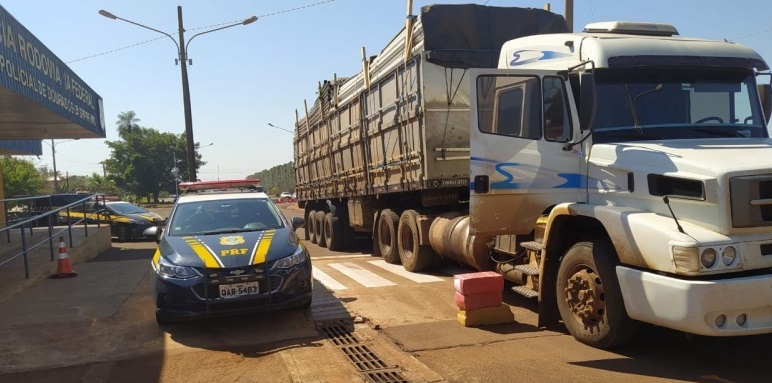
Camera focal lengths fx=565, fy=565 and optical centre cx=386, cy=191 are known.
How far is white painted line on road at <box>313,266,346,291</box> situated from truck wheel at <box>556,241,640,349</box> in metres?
3.92

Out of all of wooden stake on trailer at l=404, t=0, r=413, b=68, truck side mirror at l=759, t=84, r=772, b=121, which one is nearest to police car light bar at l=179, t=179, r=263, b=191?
wooden stake on trailer at l=404, t=0, r=413, b=68

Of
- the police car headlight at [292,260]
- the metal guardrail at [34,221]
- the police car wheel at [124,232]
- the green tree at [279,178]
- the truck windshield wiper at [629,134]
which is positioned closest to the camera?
the truck windshield wiper at [629,134]

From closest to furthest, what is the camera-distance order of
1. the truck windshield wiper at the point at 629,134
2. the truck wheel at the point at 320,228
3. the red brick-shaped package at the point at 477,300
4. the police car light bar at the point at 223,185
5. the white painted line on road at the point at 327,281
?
the truck windshield wiper at the point at 629,134
the red brick-shaped package at the point at 477,300
the white painted line on road at the point at 327,281
the police car light bar at the point at 223,185
the truck wheel at the point at 320,228

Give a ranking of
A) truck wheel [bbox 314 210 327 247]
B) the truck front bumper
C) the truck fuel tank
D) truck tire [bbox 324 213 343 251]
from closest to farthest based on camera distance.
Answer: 1. the truck front bumper
2. the truck fuel tank
3. truck tire [bbox 324 213 343 251]
4. truck wheel [bbox 314 210 327 247]

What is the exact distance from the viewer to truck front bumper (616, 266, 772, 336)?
3.96 metres

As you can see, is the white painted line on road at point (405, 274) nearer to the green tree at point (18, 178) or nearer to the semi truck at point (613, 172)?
the semi truck at point (613, 172)

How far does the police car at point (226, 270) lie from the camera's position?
19.0ft

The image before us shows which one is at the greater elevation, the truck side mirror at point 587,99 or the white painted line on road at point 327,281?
the truck side mirror at point 587,99

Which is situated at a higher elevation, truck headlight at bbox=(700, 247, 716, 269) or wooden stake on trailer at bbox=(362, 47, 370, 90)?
wooden stake on trailer at bbox=(362, 47, 370, 90)

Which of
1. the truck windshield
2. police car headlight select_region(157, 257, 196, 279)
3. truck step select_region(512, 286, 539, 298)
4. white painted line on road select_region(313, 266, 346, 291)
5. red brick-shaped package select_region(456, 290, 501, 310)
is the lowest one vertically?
white painted line on road select_region(313, 266, 346, 291)

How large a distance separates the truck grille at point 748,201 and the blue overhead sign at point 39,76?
907cm

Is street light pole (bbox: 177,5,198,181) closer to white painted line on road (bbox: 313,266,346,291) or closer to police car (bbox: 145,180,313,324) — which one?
white painted line on road (bbox: 313,266,346,291)

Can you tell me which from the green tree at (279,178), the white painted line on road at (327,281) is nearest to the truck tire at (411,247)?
the white painted line on road at (327,281)

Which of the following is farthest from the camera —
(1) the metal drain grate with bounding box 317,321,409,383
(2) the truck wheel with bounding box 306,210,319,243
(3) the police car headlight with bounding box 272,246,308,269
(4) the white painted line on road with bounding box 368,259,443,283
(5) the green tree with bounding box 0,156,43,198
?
(5) the green tree with bounding box 0,156,43,198
